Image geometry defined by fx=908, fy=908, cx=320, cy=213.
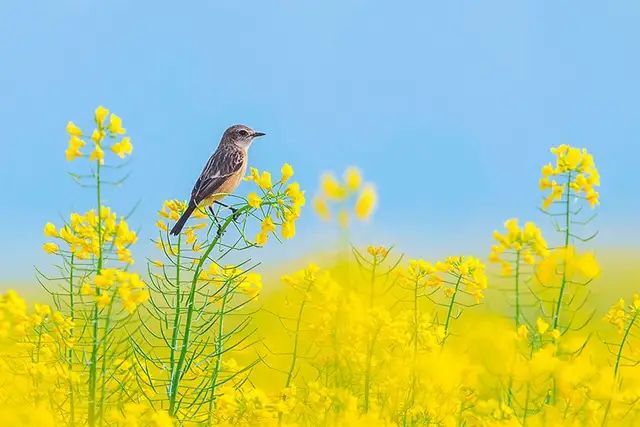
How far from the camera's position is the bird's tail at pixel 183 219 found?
4.56 m

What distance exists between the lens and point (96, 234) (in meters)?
3.80

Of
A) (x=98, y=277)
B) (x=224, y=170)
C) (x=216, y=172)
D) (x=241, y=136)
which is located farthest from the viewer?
(x=241, y=136)

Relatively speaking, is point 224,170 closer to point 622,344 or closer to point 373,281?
point 373,281

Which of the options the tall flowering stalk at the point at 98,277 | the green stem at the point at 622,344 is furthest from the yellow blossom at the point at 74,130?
the green stem at the point at 622,344

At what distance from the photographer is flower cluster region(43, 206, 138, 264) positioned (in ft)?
12.2

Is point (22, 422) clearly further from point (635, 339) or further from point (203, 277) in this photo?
point (635, 339)

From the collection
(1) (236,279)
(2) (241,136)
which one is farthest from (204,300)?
(2) (241,136)

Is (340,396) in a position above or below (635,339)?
below

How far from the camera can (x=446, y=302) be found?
453 centimetres

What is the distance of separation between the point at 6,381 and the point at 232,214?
5.26 ft

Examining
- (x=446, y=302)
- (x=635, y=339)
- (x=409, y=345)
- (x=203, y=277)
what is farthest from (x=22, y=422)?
(x=635, y=339)

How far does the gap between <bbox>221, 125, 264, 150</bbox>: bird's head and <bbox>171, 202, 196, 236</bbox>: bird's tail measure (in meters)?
2.13

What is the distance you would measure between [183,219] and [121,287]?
118 cm

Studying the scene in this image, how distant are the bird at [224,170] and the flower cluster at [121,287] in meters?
1.05
